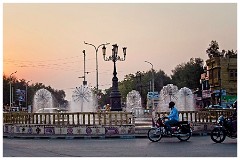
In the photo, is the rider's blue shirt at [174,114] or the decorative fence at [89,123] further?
the decorative fence at [89,123]

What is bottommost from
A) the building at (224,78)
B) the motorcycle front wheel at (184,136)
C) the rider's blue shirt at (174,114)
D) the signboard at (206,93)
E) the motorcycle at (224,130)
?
the motorcycle front wheel at (184,136)

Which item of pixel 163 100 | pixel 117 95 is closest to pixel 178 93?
pixel 163 100

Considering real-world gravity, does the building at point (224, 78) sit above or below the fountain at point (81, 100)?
above

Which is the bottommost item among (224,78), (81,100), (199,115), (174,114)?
(199,115)

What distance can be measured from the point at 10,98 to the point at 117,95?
64.4m

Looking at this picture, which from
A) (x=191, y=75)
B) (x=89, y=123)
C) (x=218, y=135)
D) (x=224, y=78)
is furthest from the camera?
(x=191, y=75)

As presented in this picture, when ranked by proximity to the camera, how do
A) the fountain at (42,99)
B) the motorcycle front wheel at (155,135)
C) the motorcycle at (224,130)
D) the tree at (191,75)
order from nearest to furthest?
the motorcycle at (224,130) → the motorcycle front wheel at (155,135) → the fountain at (42,99) → the tree at (191,75)

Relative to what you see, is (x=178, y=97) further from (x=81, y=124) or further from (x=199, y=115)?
(x=81, y=124)

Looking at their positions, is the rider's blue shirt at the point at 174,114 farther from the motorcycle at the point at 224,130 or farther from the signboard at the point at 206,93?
the signboard at the point at 206,93

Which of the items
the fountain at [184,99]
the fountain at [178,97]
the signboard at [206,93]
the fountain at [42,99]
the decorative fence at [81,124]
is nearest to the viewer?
the decorative fence at [81,124]

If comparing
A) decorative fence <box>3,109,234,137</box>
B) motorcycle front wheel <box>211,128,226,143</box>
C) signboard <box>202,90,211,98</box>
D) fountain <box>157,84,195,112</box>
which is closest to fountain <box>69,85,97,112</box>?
fountain <box>157,84,195,112</box>

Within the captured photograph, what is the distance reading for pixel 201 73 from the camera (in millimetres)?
84000

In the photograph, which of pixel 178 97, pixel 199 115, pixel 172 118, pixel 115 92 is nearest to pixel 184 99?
pixel 178 97

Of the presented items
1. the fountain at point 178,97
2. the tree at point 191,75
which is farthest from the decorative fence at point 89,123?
the tree at point 191,75
